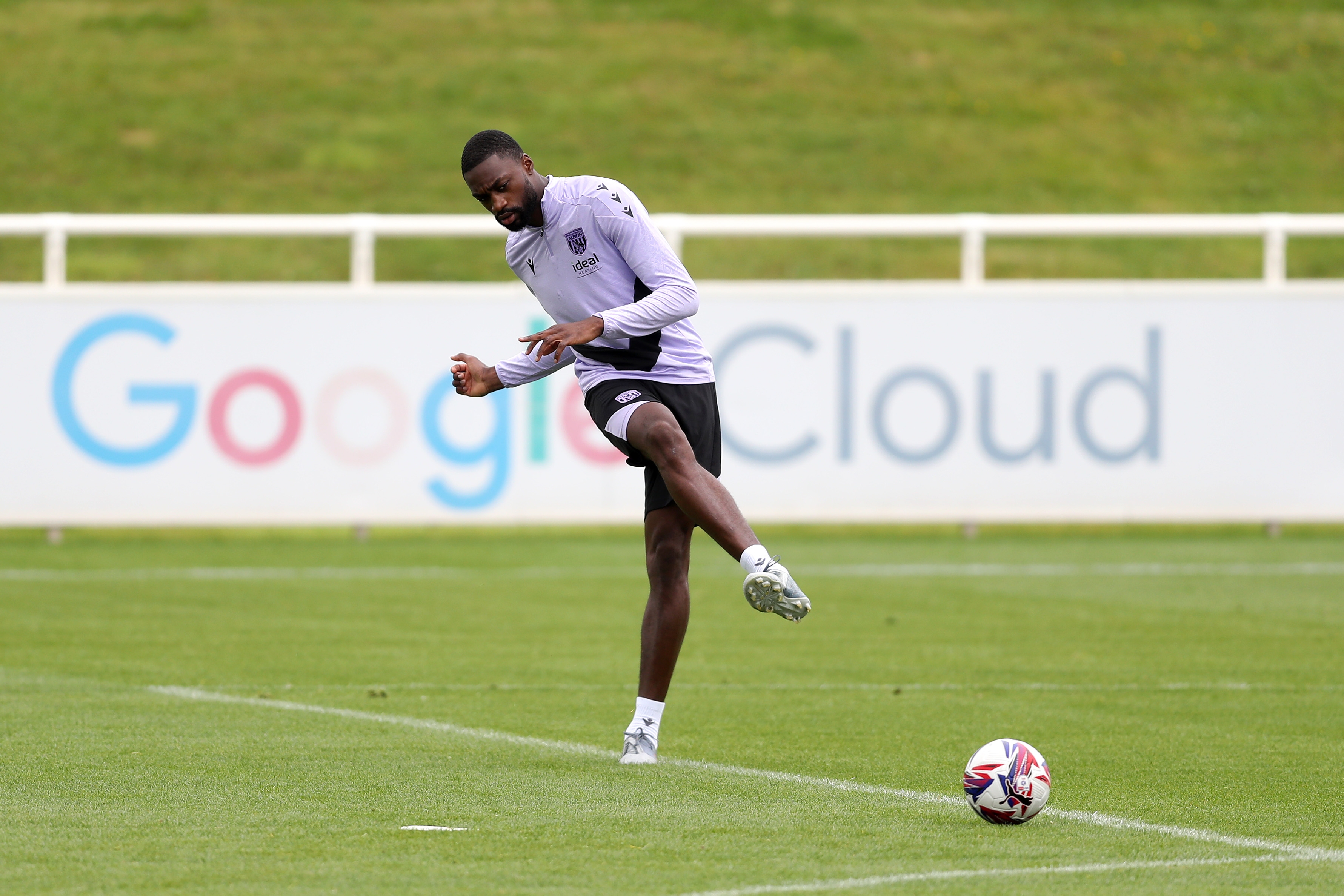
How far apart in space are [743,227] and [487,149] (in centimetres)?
1001

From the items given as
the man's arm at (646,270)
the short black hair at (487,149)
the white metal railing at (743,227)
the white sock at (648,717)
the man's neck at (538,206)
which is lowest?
the white sock at (648,717)

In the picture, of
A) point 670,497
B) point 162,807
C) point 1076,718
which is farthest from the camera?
point 1076,718

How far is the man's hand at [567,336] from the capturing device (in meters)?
6.50

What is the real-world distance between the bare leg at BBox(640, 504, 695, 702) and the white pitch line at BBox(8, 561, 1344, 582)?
24.4 feet

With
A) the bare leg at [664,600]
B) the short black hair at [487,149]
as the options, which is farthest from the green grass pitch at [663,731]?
the short black hair at [487,149]

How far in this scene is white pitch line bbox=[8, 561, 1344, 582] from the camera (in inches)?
567

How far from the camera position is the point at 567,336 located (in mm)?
6512

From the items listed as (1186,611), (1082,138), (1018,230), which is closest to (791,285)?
(1018,230)

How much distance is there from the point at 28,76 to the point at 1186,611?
93.6 ft

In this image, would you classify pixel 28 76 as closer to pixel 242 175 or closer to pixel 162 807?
pixel 242 175

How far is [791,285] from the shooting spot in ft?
54.4

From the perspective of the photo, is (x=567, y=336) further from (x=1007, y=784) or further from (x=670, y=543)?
(x=1007, y=784)

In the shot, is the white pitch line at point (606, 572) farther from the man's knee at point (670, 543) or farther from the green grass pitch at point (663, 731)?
the man's knee at point (670, 543)

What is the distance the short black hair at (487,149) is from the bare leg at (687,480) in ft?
3.23
